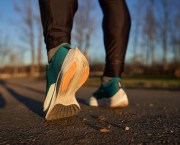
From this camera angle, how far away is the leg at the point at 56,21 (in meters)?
1.76

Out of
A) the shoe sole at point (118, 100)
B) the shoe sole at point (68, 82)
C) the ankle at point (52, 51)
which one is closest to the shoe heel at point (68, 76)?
the shoe sole at point (68, 82)

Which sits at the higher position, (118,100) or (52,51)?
(52,51)

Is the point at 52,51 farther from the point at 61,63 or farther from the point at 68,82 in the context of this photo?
the point at 68,82

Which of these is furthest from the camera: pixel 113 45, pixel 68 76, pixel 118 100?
pixel 113 45

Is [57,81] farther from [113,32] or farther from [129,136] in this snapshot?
[113,32]

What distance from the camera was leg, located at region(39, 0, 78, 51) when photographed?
1758 mm

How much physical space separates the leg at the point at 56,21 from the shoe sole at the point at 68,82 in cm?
21

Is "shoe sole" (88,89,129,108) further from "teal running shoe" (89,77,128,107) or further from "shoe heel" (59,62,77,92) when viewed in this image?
"shoe heel" (59,62,77,92)

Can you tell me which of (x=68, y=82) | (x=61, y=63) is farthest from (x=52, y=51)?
(x=68, y=82)

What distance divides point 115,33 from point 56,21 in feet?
2.53

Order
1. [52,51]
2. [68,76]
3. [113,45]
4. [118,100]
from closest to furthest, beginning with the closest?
[68,76] → [52,51] → [118,100] → [113,45]

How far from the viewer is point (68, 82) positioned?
1.55m

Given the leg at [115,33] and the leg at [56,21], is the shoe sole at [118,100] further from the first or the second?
the leg at [56,21]

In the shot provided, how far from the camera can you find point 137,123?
1589mm
